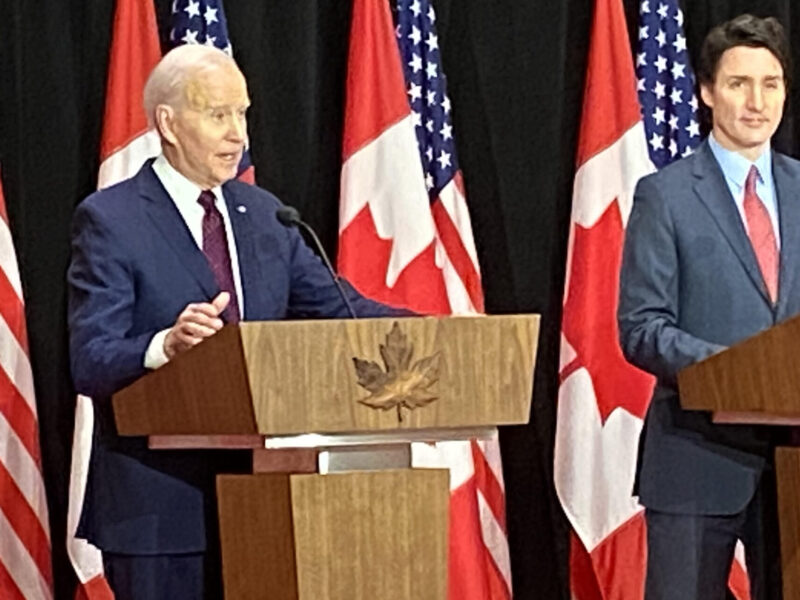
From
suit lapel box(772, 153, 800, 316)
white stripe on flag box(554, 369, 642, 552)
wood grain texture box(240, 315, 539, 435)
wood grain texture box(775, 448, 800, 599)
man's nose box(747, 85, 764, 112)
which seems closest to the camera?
wood grain texture box(240, 315, 539, 435)

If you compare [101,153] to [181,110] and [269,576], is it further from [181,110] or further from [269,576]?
[269,576]

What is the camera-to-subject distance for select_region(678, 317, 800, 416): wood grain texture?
295 cm

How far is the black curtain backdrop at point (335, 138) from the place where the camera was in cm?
498

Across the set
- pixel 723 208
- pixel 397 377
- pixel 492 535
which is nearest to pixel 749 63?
pixel 723 208

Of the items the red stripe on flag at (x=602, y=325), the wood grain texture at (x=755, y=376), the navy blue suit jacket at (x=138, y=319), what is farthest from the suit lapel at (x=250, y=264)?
the red stripe on flag at (x=602, y=325)

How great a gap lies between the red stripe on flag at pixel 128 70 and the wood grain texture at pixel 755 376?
2227 millimetres

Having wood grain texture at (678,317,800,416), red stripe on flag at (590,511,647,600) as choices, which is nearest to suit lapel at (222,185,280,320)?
wood grain texture at (678,317,800,416)

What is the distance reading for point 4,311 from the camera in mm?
4734

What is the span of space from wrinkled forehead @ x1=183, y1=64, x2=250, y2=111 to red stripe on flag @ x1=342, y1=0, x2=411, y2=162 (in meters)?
1.69

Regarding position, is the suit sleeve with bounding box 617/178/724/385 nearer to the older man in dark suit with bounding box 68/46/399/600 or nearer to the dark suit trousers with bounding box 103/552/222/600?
the older man in dark suit with bounding box 68/46/399/600

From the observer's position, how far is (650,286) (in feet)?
11.4

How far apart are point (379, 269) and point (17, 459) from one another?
3.91 feet

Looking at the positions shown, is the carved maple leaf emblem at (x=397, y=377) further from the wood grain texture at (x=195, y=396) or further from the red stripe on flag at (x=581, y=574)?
the red stripe on flag at (x=581, y=574)

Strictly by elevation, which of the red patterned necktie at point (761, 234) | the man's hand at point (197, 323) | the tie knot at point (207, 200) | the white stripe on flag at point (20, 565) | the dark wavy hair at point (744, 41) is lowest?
the white stripe on flag at point (20, 565)
